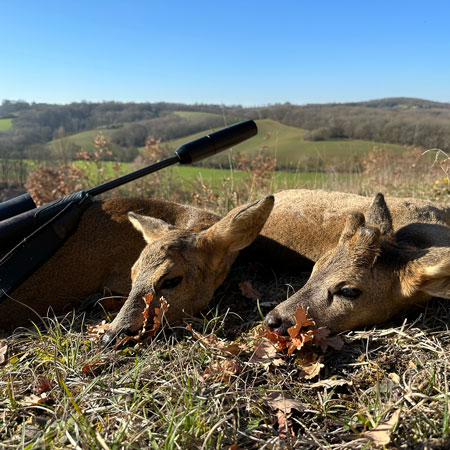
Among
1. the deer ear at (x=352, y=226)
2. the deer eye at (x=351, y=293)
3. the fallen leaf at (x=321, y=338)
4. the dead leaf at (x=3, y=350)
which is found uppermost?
the deer ear at (x=352, y=226)

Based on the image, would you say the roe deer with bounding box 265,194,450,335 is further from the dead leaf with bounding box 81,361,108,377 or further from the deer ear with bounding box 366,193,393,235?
the dead leaf with bounding box 81,361,108,377

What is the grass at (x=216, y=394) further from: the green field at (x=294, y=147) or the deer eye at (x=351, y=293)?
the green field at (x=294, y=147)

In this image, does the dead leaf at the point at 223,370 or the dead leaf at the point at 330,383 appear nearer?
the dead leaf at the point at 330,383

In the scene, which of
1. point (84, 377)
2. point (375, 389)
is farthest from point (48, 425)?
point (375, 389)

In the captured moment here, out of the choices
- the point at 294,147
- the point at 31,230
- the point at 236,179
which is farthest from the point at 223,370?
the point at 294,147

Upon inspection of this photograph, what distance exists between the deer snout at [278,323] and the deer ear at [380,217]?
1.08 metres

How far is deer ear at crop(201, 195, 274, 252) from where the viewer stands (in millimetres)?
3308

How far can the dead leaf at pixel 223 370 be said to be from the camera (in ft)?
8.22

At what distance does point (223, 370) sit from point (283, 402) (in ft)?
1.46

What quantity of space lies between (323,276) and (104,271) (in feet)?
7.37

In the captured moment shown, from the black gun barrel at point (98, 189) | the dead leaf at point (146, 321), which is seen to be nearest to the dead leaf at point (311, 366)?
the dead leaf at point (146, 321)

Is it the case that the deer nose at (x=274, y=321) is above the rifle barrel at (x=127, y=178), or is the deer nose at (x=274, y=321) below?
below

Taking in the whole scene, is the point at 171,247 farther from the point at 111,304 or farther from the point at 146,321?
the point at 111,304

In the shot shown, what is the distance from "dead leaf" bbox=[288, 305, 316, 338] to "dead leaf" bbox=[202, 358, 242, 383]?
15.9 inches
